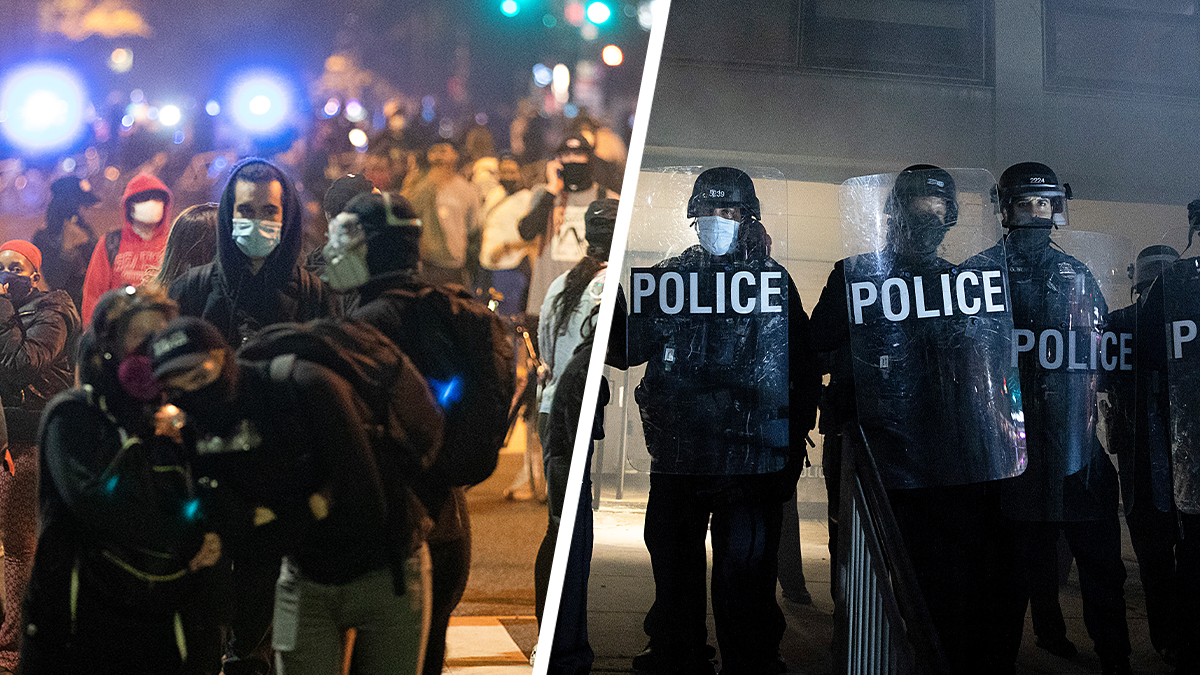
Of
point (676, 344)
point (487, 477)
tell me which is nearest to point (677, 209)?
point (676, 344)

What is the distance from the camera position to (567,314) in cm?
128

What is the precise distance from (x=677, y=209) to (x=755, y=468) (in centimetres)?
60

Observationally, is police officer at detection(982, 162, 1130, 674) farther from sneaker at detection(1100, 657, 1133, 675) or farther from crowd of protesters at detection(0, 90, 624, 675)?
crowd of protesters at detection(0, 90, 624, 675)

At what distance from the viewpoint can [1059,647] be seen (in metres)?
1.95

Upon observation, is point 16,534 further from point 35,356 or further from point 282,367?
point 282,367

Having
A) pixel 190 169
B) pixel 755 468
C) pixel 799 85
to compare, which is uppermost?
pixel 799 85

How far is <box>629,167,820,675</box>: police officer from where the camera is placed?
1.76 meters

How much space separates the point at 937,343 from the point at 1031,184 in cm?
51

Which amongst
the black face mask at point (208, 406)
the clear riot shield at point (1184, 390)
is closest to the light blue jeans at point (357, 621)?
the black face mask at point (208, 406)

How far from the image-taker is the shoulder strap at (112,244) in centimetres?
120

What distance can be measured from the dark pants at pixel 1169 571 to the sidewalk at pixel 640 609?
0.36ft

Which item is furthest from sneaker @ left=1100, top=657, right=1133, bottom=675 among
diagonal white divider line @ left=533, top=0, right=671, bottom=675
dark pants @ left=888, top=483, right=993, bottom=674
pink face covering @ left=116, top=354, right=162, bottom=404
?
pink face covering @ left=116, top=354, right=162, bottom=404

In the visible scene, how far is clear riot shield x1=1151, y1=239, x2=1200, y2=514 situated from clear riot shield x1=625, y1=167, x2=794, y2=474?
0.94 metres

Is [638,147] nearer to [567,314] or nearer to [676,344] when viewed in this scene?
[567,314]
